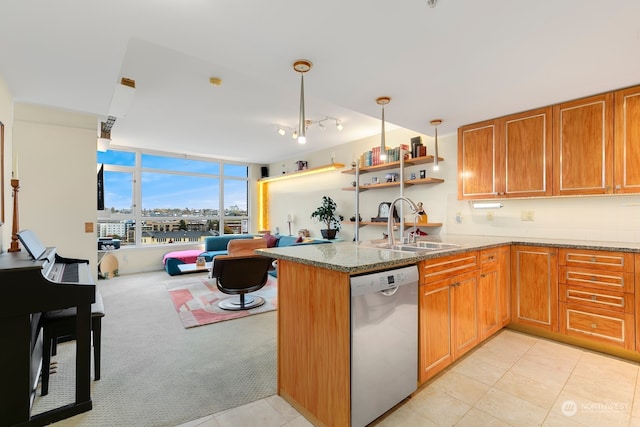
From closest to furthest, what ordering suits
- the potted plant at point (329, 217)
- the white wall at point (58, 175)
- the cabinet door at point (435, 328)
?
the cabinet door at point (435, 328)
the white wall at point (58, 175)
the potted plant at point (329, 217)

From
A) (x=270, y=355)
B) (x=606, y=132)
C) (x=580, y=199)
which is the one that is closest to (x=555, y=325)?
(x=580, y=199)

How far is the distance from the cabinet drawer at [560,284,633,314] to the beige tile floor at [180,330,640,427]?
0.43 metres

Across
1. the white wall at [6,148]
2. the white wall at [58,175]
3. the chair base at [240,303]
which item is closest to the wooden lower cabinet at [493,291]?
the chair base at [240,303]

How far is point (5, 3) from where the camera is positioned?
5.20ft

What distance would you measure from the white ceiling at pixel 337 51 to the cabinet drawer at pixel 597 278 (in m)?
1.61

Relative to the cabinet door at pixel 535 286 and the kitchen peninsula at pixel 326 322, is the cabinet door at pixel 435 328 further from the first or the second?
the cabinet door at pixel 535 286

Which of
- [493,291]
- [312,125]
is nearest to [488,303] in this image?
[493,291]

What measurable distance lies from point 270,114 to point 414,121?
1.90 meters

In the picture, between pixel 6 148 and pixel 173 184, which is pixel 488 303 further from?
pixel 173 184

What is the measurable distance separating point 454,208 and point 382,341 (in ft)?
9.43

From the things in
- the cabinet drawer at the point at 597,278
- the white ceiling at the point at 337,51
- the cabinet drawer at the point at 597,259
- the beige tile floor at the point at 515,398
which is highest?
the white ceiling at the point at 337,51

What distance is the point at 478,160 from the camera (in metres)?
3.54

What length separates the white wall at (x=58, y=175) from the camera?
3.21 metres

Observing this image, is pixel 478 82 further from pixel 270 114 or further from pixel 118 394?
pixel 118 394
